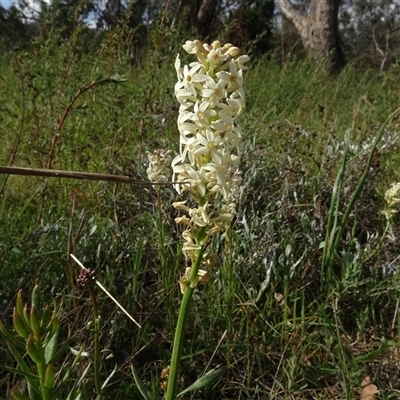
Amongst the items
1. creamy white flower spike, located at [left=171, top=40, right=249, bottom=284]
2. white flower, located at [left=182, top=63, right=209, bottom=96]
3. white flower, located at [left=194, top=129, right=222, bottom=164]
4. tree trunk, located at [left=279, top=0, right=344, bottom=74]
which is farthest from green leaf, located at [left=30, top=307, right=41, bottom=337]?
tree trunk, located at [left=279, top=0, right=344, bottom=74]

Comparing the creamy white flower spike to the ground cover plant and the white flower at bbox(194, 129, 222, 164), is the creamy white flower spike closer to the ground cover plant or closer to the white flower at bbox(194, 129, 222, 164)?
the white flower at bbox(194, 129, 222, 164)

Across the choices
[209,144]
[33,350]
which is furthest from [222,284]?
[33,350]

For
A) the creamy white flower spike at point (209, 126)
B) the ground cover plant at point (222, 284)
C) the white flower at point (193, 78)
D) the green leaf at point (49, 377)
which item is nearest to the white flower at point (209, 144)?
the creamy white flower spike at point (209, 126)

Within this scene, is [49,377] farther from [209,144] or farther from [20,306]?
[209,144]

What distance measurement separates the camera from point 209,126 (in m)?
1.06

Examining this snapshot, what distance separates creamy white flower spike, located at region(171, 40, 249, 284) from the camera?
1049 millimetres

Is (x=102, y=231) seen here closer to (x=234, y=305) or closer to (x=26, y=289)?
(x=26, y=289)

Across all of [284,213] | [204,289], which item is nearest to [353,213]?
[284,213]

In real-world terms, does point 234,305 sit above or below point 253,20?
below

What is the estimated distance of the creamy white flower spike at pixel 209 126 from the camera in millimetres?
1049

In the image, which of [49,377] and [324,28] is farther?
[324,28]

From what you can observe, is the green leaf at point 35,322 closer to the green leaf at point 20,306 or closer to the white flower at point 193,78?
the green leaf at point 20,306

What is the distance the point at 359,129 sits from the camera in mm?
3783

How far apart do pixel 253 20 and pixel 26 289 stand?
15.5 meters
